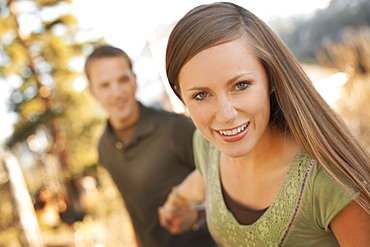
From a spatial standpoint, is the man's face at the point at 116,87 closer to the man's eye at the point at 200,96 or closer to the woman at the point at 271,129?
the woman at the point at 271,129

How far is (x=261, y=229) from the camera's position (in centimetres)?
124

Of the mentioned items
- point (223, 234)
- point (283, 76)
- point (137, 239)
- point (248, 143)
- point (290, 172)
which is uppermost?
point (283, 76)

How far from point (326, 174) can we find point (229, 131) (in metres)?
0.30

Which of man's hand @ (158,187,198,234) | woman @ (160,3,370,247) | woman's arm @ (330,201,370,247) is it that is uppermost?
woman @ (160,3,370,247)

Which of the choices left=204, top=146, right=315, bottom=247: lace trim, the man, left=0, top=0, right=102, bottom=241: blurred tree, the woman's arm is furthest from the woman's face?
left=0, top=0, right=102, bottom=241: blurred tree

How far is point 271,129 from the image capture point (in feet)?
4.38

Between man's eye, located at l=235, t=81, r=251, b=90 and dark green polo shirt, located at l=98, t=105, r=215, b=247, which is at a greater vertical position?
man's eye, located at l=235, t=81, r=251, b=90

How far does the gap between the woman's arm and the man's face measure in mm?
1793

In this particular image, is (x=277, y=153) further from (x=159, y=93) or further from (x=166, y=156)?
(x=159, y=93)

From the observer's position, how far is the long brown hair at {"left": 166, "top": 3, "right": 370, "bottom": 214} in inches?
45.1

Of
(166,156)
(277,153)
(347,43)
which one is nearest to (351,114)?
(347,43)

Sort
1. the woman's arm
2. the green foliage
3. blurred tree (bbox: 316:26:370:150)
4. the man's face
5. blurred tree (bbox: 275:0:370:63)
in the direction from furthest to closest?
blurred tree (bbox: 275:0:370:63), the green foliage, blurred tree (bbox: 316:26:370:150), the man's face, the woman's arm

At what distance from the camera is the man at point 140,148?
2447 millimetres

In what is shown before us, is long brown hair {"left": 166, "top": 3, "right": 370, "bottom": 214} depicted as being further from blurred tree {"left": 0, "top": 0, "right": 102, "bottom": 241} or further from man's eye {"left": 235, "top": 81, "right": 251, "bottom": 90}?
blurred tree {"left": 0, "top": 0, "right": 102, "bottom": 241}
